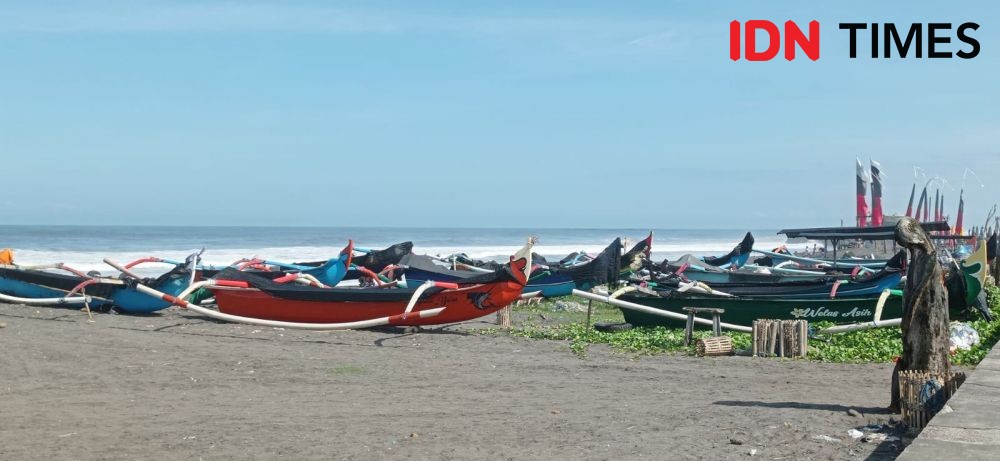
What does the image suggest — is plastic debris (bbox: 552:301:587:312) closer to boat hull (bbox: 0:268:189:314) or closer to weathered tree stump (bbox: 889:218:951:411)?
boat hull (bbox: 0:268:189:314)

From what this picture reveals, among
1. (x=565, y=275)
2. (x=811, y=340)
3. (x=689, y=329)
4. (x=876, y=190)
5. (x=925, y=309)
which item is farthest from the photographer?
(x=876, y=190)

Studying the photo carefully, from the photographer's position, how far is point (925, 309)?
7.64 meters

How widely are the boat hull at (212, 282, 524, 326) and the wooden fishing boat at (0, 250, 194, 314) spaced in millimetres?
1332

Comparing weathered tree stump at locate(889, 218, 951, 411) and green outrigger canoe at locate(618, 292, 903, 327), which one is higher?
weathered tree stump at locate(889, 218, 951, 411)

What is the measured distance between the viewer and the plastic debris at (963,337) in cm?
1203

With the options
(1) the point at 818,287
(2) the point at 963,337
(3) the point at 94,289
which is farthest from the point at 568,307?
(2) the point at 963,337

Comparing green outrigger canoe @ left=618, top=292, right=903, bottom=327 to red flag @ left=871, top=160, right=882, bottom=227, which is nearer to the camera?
green outrigger canoe @ left=618, top=292, right=903, bottom=327

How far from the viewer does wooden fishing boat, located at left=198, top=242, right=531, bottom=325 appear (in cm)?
1431

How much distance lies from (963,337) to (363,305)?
8.19m

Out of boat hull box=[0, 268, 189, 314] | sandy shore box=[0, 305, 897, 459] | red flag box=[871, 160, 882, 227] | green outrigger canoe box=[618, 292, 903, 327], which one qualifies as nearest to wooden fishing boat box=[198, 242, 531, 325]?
sandy shore box=[0, 305, 897, 459]

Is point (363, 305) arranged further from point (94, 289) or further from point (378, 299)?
point (94, 289)

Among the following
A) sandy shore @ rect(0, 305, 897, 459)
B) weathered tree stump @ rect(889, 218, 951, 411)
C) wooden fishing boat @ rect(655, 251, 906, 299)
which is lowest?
sandy shore @ rect(0, 305, 897, 459)

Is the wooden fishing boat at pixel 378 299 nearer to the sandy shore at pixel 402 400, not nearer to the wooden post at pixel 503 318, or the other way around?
the sandy shore at pixel 402 400

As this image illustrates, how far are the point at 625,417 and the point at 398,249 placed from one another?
57.8 feet
